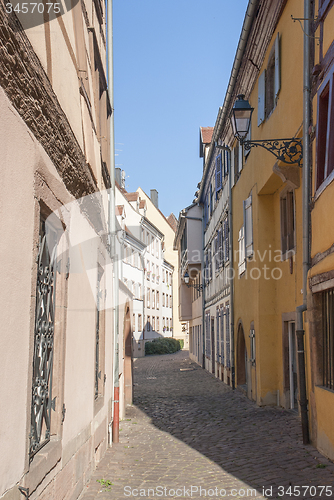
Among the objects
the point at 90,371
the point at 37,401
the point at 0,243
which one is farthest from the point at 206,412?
the point at 0,243

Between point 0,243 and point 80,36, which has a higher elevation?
point 80,36

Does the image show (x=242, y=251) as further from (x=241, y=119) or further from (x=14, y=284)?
(x=14, y=284)

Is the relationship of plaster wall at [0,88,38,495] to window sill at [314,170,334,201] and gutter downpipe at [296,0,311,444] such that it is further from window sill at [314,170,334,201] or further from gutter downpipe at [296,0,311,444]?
gutter downpipe at [296,0,311,444]

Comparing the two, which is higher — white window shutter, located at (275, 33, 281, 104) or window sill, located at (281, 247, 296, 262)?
white window shutter, located at (275, 33, 281, 104)

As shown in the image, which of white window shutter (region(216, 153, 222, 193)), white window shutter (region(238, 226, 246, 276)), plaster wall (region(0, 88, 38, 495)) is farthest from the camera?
white window shutter (region(216, 153, 222, 193))

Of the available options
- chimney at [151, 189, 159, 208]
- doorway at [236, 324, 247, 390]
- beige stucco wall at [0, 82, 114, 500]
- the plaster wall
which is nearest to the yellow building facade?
beige stucco wall at [0, 82, 114, 500]

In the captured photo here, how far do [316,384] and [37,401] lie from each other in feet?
13.6

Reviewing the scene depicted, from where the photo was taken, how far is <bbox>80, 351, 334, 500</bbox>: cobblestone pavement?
17.4 ft

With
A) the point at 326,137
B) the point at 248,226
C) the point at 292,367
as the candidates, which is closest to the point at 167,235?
the point at 248,226

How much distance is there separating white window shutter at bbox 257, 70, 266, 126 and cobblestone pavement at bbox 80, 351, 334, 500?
19.1 feet

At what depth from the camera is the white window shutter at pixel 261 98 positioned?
1051 cm

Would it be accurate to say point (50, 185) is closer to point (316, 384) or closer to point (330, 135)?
point (330, 135)

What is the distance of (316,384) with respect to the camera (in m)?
6.69

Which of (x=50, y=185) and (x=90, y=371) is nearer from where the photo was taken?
(x=50, y=185)
